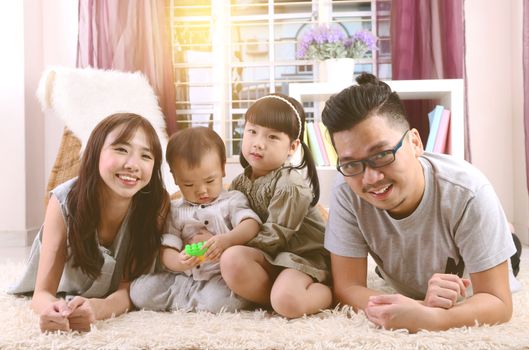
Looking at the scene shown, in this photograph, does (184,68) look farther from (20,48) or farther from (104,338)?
(104,338)

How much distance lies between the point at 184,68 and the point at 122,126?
2147 mm

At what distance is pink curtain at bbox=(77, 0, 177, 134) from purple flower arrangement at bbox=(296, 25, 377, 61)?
36.3 inches

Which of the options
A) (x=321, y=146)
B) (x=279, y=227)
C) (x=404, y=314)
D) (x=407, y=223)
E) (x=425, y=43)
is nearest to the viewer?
(x=404, y=314)

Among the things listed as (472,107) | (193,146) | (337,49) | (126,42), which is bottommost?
(193,146)

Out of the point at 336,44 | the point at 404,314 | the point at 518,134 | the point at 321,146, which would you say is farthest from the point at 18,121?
the point at 518,134

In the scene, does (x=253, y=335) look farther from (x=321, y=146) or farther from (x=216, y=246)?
(x=321, y=146)

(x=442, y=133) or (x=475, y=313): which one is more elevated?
(x=442, y=133)

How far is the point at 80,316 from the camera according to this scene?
3.51 feet

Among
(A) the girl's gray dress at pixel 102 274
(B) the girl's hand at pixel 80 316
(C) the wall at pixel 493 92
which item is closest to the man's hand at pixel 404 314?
(B) the girl's hand at pixel 80 316

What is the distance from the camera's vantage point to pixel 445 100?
2.73m

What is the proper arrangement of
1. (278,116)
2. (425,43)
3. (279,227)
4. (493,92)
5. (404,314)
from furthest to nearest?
(493,92)
(425,43)
(278,116)
(279,227)
(404,314)

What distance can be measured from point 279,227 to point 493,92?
7.45ft

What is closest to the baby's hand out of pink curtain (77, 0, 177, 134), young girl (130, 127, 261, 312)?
young girl (130, 127, 261, 312)

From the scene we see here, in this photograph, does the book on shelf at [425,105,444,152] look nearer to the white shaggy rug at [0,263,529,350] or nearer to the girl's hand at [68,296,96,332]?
the white shaggy rug at [0,263,529,350]
